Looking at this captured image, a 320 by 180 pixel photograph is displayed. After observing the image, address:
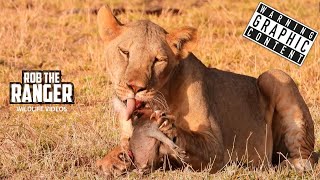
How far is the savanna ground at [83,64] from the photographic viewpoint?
5699mm

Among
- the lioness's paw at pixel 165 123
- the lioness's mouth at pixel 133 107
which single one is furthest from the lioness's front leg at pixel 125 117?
the lioness's paw at pixel 165 123

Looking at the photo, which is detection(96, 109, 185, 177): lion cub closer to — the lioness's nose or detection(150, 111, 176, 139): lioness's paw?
detection(150, 111, 176, 139): lioness's paw

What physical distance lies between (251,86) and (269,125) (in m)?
0.34

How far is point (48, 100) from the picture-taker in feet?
27.9

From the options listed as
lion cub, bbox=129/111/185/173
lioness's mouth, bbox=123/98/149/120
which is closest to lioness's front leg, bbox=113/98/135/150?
lioness's mouth, bbox=123/98/149/120

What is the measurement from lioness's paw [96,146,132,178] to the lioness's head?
0.47m

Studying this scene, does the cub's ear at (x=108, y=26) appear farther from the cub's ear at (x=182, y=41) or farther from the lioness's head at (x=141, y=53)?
the cub's ear at (x=182, y=41)

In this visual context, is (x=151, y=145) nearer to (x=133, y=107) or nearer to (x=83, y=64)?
(x=133, y=107)

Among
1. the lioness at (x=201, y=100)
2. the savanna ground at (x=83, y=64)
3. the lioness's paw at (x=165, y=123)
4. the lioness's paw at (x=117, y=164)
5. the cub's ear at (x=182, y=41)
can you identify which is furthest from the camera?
the savanna ground at (x=83, y=64)

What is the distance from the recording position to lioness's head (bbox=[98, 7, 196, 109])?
478 cm

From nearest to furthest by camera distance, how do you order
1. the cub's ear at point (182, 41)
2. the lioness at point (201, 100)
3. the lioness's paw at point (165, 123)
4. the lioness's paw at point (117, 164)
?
the lioness's paw at point (165, 123) < the lioness at point (201, 100) < the lioness's paw at point (117, 164) < the cub's ear at point (182, 41)

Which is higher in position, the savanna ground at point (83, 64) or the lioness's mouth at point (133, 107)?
the lioness's mouth at point (133, 107)

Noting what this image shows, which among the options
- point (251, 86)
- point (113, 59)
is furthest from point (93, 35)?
point (113, 59)

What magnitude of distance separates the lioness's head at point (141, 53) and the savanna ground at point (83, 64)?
0.63 m
